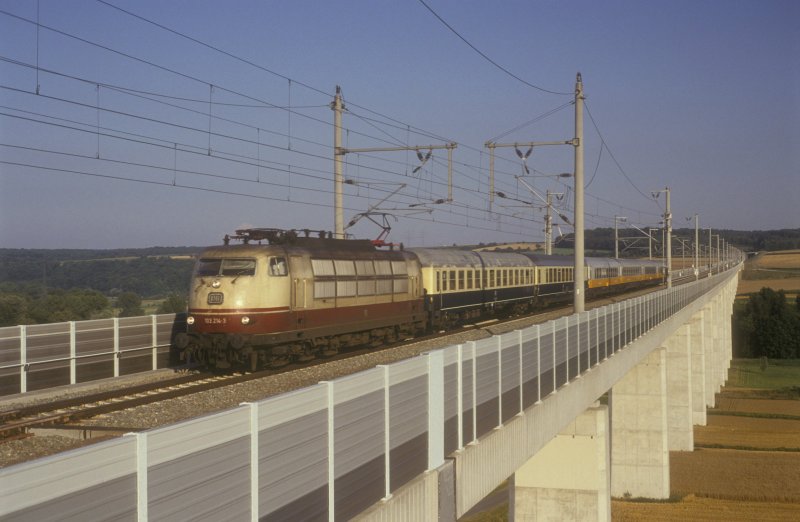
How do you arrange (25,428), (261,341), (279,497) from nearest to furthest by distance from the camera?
1. (279,497)
2. (25,428)
3. (261,341)

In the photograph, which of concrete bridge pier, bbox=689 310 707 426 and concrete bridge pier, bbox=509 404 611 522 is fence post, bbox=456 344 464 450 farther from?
concrete bridge pier, bbox=689 310 707 426

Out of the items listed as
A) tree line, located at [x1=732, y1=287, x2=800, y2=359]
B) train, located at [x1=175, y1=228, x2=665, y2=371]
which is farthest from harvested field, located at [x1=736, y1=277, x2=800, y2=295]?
train, located at [x1=175, y1=228, x2=665, y2=371]

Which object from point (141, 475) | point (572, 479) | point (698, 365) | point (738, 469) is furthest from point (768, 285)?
point (141, 475)

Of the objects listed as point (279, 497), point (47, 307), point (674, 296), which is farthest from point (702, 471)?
point (279, 497)

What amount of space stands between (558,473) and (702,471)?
27481mm

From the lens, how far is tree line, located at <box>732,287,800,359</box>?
129 metres

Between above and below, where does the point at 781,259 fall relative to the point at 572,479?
above

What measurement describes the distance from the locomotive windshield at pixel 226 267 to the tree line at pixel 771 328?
125m

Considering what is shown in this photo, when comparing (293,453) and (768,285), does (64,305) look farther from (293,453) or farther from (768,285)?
(768,285)

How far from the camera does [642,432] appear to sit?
128 ft

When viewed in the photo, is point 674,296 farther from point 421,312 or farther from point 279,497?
point 279,497

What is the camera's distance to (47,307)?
38.0 meters

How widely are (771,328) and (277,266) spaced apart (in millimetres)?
125319

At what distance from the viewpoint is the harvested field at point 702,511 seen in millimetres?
37281
